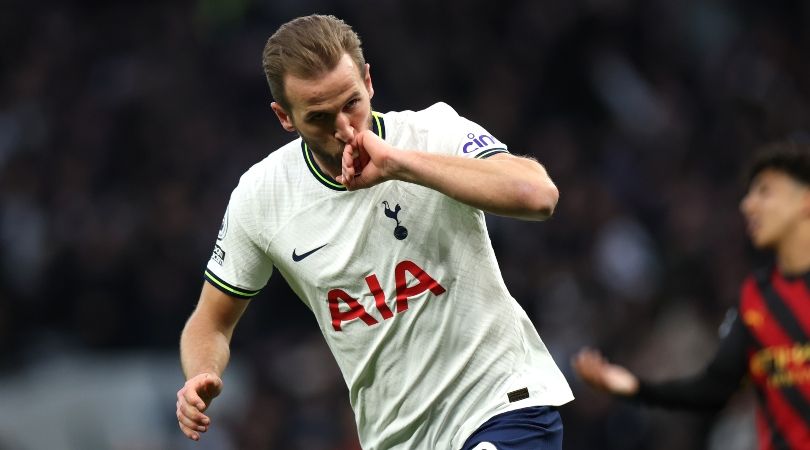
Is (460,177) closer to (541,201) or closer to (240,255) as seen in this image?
(541,201)

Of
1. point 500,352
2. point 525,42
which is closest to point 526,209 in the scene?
point 500,352

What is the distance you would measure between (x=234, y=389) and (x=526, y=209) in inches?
281

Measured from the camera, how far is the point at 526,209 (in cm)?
429

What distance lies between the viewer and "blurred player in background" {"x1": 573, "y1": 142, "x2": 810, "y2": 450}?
554 centimetres

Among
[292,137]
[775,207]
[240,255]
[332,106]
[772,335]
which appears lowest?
[292,137]

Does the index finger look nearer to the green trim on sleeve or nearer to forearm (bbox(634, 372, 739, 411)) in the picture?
the green trim on sleeve

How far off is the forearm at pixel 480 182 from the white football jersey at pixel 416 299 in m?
0.37

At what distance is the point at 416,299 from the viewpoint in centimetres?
479

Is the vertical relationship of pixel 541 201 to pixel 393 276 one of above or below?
above

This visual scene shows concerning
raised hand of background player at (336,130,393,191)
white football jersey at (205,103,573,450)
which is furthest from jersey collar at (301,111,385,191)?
raised hand of background player at (336,130,393,191)

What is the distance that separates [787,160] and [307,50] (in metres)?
2.22

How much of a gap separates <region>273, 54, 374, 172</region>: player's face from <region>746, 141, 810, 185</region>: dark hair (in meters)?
1.91

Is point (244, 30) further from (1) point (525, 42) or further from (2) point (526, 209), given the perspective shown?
(2) point (526, 209)

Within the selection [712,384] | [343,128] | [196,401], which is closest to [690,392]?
[712,384]
